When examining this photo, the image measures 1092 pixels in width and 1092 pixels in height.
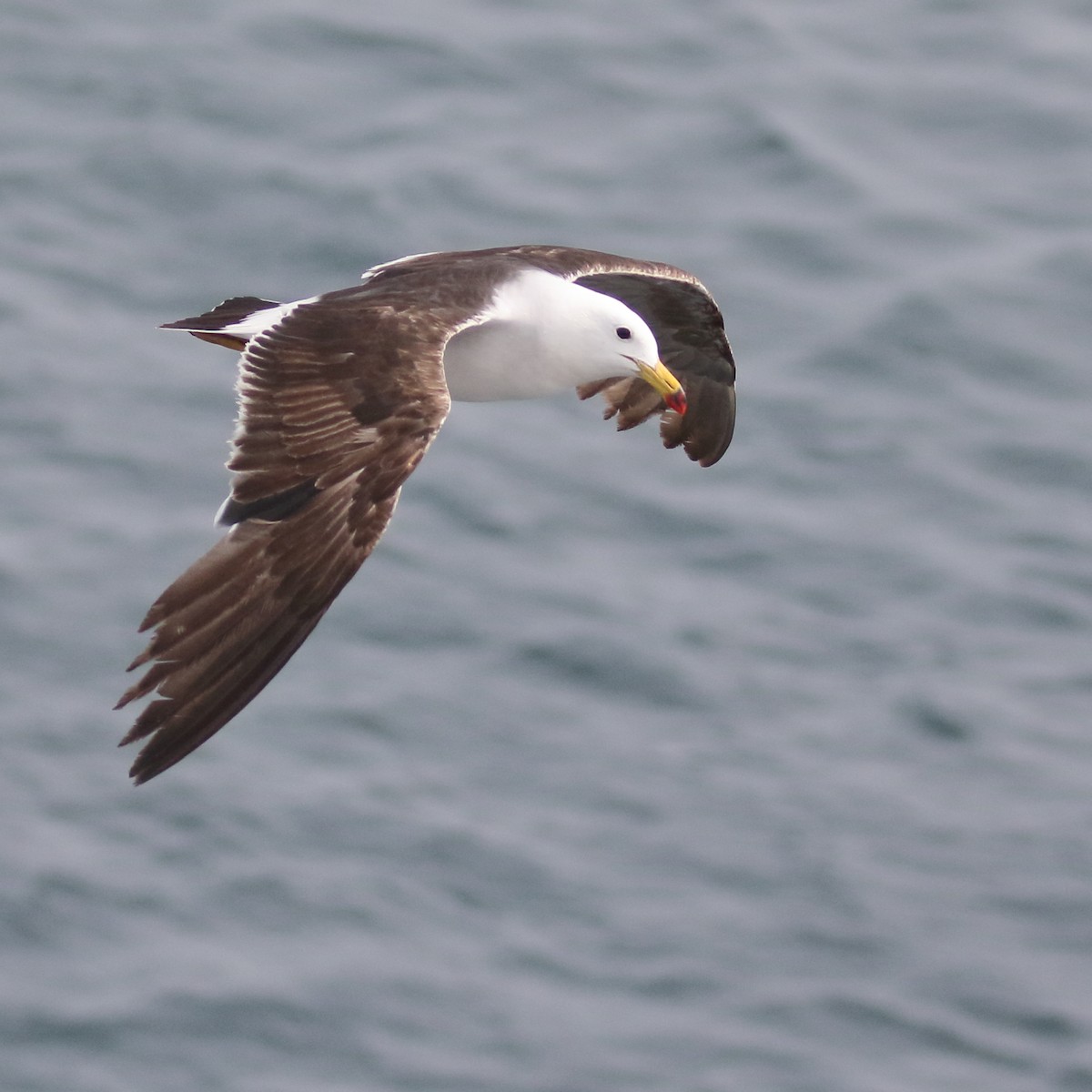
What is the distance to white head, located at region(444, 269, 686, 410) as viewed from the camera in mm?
10625

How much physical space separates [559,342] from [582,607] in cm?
1467

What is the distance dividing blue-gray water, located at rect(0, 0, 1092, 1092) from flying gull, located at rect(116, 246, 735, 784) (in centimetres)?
1201

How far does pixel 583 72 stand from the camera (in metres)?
31.7

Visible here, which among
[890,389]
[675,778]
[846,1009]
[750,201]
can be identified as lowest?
[846,1009]

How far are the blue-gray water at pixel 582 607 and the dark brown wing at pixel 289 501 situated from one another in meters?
12.9

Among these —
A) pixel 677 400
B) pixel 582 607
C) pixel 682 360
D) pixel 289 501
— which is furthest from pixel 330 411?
pixel 582 607

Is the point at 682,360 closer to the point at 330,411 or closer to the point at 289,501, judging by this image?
the point at 330,411

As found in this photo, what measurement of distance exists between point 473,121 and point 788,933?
1270cm

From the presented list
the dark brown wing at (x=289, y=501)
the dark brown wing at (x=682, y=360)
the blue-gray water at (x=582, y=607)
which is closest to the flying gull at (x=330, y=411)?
the dark brown wing at (x=289, y=501)

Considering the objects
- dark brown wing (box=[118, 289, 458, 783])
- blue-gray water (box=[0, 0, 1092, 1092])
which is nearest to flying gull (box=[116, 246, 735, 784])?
dark brown wing (box=[118, 289, 458, 783])

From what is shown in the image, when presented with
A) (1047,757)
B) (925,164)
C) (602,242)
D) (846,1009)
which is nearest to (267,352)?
(846,1009)

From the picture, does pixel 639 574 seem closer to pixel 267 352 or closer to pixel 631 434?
pixel 631 434

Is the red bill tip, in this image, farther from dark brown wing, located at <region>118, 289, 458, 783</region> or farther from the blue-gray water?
the blue-gray water

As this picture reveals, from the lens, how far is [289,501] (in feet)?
29.9
